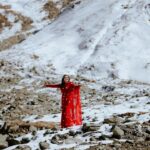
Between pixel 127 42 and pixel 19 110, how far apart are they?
50.4ft

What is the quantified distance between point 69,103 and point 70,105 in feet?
0.21

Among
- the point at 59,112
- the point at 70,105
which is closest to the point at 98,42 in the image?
the point at 59,112

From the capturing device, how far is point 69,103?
1291 cm

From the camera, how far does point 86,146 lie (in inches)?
389

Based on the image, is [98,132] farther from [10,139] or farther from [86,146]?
[10,139]

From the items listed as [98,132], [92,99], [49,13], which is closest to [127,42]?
[92,99]

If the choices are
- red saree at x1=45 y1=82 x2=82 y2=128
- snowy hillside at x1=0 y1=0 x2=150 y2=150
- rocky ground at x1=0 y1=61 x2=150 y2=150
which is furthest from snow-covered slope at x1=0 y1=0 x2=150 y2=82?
red saree at x1=45 y1=82 x2=82 y2=128

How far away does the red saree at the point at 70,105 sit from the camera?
42.0 ft

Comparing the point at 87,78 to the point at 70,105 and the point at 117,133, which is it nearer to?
the point at 70,105

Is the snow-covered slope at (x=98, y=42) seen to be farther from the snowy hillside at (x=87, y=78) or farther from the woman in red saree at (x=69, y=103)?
the woman in red saree at (x=69, y=103)

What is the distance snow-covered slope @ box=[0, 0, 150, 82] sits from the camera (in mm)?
30734

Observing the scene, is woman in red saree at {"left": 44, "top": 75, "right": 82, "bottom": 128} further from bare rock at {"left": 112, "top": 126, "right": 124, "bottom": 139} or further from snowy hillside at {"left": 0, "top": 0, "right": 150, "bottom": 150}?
bare rock at {"left": 112, "top": 126, "right": 124, "bottom": 139}

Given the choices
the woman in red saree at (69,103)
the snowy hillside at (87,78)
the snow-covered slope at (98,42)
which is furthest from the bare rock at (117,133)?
the snow-covered slope at (98,42)

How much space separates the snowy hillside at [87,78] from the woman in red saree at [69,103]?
0.36m
